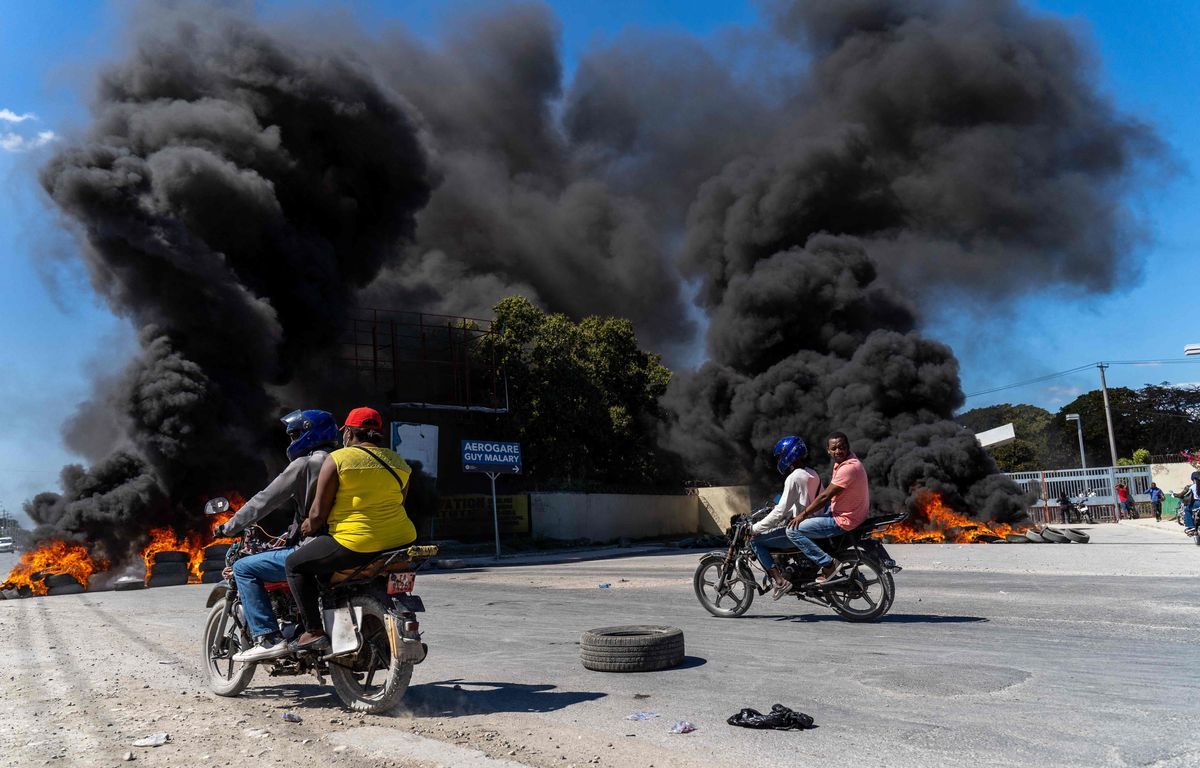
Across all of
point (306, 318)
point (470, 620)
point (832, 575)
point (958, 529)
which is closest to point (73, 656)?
point (470, 620)

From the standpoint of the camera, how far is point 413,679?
579cm

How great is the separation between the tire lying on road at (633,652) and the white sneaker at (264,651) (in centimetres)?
213

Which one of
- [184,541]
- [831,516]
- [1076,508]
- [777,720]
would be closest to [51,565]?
[184,541]

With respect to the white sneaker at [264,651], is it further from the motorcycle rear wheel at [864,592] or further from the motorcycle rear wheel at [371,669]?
the motorcycle rear wheel at [864,592]

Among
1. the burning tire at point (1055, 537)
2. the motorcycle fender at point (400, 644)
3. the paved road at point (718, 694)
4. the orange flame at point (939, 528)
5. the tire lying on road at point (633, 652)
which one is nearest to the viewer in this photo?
the paved road at point (718, 694)

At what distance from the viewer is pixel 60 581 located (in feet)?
63.1

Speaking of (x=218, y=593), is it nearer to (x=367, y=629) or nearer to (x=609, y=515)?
(x=367, y=629)

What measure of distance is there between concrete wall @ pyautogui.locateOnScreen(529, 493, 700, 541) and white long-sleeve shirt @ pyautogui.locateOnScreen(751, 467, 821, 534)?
1040 inches

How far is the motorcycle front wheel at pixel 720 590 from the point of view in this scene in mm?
8289

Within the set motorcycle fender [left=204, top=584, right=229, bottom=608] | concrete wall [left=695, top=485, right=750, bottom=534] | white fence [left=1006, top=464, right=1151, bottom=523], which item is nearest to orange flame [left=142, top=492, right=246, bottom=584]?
motorcycle fender [left=204, top=584, right=229, bottom=608]

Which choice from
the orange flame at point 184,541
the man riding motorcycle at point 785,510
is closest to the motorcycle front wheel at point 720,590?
the man riding motorcycle at point 785,510

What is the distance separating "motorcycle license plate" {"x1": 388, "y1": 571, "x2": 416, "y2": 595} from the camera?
15.4 ft

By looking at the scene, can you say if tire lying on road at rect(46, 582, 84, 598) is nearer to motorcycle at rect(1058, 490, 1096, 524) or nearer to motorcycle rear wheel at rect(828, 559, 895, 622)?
motorcycle rear wheel at rect(828, 559, 895, 622)

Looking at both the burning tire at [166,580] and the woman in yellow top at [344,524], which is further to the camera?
the burning tire at [166,580]
